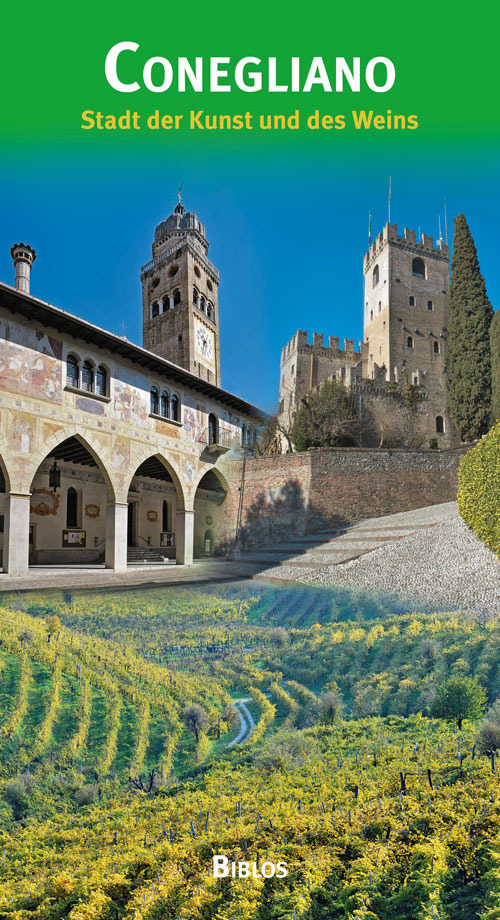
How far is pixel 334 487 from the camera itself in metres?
14.5

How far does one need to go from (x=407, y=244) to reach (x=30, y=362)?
36.9 metres

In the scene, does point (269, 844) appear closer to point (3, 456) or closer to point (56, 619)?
point (56, 619)

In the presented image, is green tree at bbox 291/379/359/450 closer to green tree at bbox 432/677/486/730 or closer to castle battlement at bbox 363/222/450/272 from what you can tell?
green tree at bbox 432/677/486/730

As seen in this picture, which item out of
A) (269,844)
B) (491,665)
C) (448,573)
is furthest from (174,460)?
(269,844)

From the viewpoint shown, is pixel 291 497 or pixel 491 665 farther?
pixel 291 497

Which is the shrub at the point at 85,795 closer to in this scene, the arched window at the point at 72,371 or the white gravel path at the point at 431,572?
the white gravel path at the point at 431,572

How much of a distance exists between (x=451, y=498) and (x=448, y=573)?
8658mm

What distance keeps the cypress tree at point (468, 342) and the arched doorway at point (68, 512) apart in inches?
767

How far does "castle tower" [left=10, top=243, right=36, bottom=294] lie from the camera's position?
36.2ft

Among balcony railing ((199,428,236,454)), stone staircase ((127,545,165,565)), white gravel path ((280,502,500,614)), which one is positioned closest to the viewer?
white gravel path ((280,502,500,614))

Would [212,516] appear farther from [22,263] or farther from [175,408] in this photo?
[22,263]

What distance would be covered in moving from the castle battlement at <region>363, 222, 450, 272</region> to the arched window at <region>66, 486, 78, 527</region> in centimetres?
3201

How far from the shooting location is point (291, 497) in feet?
45.0

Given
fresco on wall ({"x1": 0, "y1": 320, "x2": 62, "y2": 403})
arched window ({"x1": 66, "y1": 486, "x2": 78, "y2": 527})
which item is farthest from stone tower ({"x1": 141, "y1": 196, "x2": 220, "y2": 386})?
fresco on wall ({"x1": 0, "y1": 320, "x2": 62, "y2": 403})
